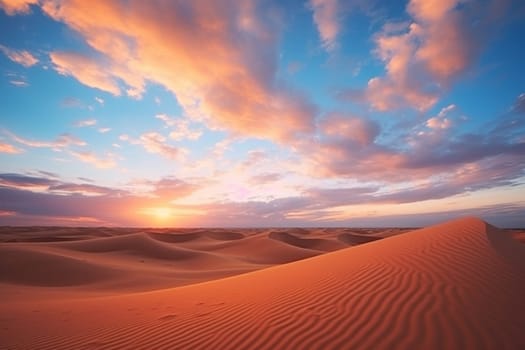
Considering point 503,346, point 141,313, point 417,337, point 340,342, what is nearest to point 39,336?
point 141,313

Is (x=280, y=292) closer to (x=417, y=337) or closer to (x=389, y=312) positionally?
(x=389, y=312)

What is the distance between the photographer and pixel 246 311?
5371 mm

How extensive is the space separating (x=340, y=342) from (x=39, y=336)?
17.8ft

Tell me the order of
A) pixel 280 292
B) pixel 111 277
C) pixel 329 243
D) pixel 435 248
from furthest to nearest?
pixel 329 243, pixel 111 277, pixel 435 248, pixel 280 292

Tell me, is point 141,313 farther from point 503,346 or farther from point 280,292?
point 503,346

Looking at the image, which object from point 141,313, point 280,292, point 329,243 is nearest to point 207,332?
point 280,292

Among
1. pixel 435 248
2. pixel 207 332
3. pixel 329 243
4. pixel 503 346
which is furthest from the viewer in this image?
pixel 329 243

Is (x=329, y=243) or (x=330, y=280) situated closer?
(x=330, y=280)

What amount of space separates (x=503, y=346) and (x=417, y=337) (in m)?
0.82

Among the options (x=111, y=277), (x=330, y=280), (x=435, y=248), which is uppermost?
(x=435, y=248)

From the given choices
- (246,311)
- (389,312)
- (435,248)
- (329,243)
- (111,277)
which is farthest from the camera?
(329,243)

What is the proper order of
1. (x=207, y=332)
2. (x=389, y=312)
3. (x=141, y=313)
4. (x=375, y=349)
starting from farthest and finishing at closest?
(x=141, y=313) → (x=207, y=332) → (x=389, y=312) → (x=375, y=349)

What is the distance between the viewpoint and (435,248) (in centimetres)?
704

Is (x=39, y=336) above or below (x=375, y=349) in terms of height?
below
